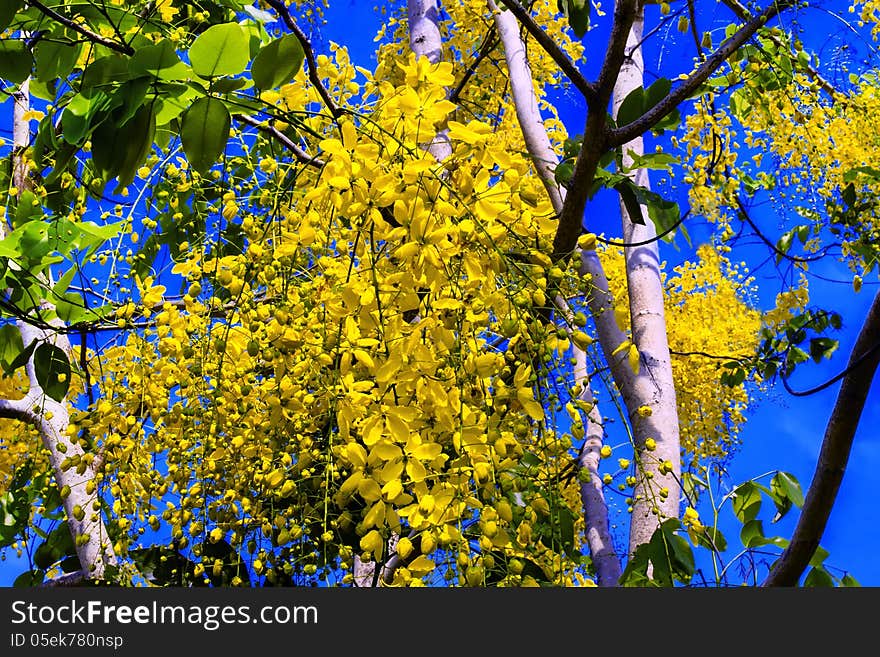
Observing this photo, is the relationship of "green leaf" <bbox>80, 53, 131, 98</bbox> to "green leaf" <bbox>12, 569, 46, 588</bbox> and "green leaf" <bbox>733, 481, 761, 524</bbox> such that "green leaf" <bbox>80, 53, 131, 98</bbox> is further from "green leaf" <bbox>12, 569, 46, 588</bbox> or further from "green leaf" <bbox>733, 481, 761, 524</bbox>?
"green leaf" <bbox>12, 569, 46, 588</bbox>

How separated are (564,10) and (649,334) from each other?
66 centimetres

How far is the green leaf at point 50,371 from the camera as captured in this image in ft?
4.91

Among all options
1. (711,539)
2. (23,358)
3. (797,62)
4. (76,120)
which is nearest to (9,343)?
(23,358)

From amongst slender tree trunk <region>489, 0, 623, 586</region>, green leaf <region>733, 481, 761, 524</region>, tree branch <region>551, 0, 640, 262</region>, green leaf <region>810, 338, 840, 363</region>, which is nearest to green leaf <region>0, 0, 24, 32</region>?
tree branch <region>551, 0, 640, 262</region>

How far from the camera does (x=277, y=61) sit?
0.89 metres

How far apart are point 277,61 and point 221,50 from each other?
0.06m

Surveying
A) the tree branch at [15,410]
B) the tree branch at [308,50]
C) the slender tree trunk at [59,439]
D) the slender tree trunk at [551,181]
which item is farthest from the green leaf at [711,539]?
the tree branch at [15,410]

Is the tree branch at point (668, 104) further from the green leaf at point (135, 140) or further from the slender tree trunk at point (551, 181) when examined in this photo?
the green leaf at point (135, 140)

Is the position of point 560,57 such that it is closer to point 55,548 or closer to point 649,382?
point 649,382

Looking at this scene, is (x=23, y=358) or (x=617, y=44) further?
(x=23, y=358)

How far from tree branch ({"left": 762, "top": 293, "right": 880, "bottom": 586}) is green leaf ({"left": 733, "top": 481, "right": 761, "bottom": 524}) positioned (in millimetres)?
281

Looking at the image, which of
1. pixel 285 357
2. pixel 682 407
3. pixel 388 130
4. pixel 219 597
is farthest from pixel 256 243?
pixel 682 407

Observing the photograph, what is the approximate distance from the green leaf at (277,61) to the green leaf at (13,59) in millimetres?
445

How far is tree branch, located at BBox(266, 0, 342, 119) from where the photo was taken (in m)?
1.12
